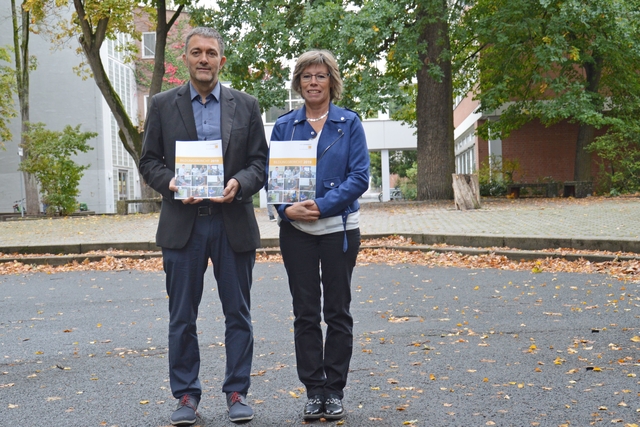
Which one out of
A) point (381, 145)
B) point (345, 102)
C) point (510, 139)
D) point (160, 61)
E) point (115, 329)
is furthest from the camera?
point (381, 145)

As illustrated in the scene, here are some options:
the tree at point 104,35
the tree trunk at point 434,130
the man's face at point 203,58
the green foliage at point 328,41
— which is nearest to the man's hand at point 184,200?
the man's face at point 203,58

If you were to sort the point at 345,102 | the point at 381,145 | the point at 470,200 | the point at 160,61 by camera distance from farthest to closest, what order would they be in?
the point at 381,145 < the point at 160,61 < the point at 345,102 < the point at 470,200

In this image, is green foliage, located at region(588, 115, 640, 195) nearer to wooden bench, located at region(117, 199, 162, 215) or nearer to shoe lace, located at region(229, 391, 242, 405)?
wooden bench, located at region(117, 199, 162, 215)

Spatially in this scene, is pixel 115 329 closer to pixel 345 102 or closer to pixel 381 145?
pixel 345 102

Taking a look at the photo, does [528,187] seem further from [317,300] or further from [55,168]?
[317,300]

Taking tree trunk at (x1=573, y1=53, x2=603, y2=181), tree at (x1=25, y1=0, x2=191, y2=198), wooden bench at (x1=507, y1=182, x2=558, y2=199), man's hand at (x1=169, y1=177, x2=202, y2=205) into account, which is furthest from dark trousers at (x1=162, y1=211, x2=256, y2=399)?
tree trunk at (x1=573, y1=53, x2=603, y2=181)

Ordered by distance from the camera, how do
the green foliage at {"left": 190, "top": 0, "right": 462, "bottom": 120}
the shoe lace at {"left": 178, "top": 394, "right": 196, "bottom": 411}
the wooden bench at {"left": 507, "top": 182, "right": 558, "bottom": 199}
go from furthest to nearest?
1. the wooden bench at {"left": 507, "top": 182, "right": 558, "bottom": 199}
2. the green foliage at {"left": 190, "top": 0, "right": 462, "bottom": 120}
3. the shoe lace at {"left": 178, "top": 394, "right": 196, "bottom": 411}

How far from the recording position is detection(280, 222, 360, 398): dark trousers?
14.3 feet

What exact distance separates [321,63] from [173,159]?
979 mm

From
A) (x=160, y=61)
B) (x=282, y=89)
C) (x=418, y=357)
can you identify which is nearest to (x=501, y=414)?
(x=418, y=357)

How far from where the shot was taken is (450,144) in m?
25.4

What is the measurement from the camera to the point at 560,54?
2319 cm

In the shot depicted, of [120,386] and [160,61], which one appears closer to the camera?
[120,386]

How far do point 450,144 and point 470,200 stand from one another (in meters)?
4.93
